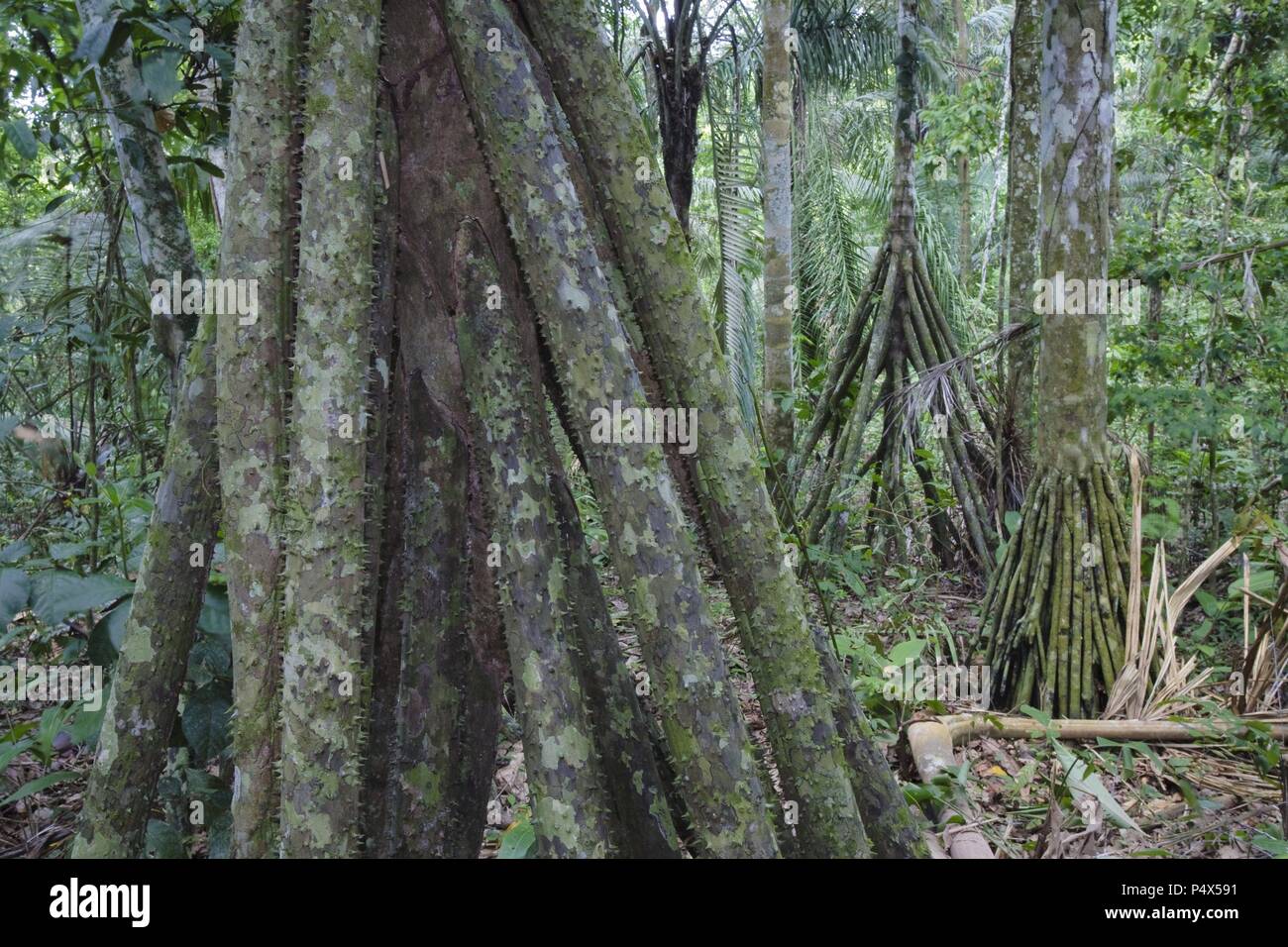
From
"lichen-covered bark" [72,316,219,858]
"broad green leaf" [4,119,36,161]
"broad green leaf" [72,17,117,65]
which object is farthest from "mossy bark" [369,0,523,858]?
"broad green leaf" [4,119,36,161]

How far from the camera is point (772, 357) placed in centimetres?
610

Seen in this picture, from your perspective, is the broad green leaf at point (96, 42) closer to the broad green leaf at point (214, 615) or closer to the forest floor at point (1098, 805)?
the broad green leaf at point (214, 615)

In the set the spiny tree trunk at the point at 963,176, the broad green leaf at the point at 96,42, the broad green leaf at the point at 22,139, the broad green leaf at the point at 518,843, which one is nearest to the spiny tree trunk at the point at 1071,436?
the broad green leaf at the point at 518,843

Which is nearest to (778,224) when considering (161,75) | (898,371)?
(898,371)

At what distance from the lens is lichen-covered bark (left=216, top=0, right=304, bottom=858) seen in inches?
73.8

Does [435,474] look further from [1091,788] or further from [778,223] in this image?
[778,223]

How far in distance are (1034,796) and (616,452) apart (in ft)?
6.77

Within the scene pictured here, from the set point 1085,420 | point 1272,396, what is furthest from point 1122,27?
point 1085,420

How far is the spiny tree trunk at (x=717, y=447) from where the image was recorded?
198 centimetres

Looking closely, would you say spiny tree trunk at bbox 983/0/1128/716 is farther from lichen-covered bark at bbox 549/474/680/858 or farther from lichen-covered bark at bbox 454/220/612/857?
lichen-covered bark at bbox 454/220/612/857

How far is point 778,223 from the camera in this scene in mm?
6012

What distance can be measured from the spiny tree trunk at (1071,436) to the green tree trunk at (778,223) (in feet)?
6.09

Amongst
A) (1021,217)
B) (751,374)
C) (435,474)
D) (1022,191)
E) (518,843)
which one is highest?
(1022,191)

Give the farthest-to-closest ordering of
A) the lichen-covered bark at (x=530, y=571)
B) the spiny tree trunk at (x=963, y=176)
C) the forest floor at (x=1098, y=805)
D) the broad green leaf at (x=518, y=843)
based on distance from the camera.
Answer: the spiny tree trunk at (x=963, y=176)
the forest floor at (x=1098, y=805)
the broad green leaf at (x=518, y=843)
the lichen-covered bark at (x=530, y=571)
